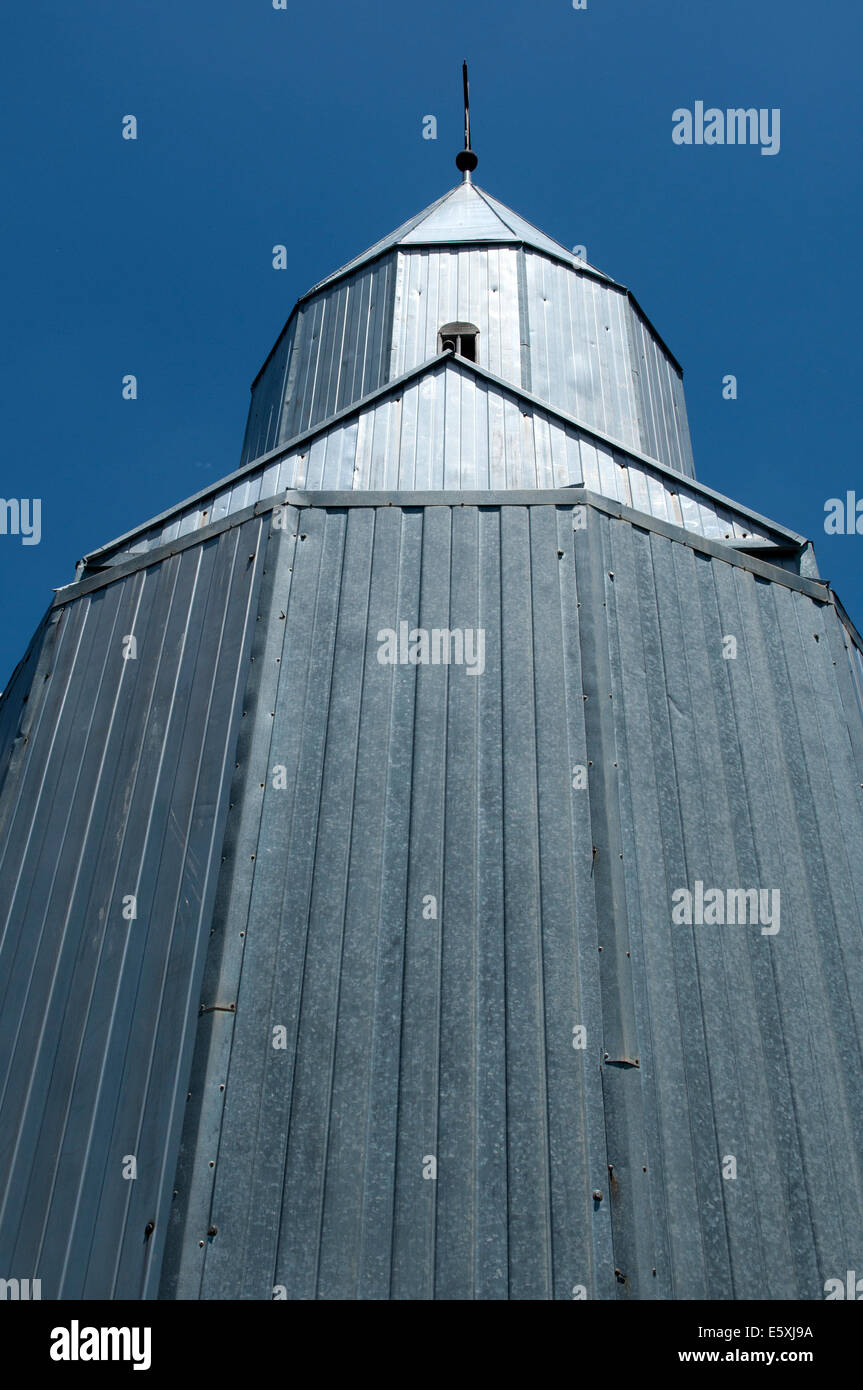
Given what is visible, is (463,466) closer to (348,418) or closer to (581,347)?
(348,418)

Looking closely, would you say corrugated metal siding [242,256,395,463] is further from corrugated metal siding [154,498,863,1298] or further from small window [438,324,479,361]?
corrugated metal siding [154,498,863,1298]

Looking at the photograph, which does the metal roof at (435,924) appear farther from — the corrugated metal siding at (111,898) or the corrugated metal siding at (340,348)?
the corrugated metal siding at (340,348)

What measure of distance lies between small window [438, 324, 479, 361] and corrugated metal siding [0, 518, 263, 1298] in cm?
651

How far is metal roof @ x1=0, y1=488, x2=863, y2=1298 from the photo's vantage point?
7777mm

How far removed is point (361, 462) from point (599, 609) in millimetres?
3220

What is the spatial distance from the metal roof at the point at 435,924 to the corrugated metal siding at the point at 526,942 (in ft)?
0.08

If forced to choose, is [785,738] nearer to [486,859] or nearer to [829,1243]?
[486,859]

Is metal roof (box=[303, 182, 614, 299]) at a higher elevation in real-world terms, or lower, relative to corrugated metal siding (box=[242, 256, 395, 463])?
higher

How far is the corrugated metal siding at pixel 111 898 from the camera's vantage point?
809 cm

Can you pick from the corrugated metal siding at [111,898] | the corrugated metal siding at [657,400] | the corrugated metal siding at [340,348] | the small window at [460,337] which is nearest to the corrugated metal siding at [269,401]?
the corrugated metal siding at [340,348]

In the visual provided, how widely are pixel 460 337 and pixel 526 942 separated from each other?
33.7ft
